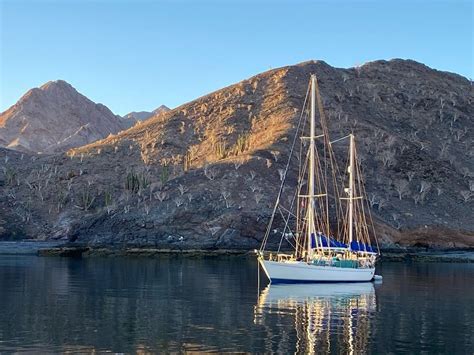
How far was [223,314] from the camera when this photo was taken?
A: 3047 centimetres

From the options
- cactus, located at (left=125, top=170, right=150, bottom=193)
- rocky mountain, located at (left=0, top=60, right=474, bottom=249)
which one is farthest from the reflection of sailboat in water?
cactus, located at (left=125, top=170, right=150, bottom=193)

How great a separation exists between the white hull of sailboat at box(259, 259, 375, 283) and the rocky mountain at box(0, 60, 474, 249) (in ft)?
103

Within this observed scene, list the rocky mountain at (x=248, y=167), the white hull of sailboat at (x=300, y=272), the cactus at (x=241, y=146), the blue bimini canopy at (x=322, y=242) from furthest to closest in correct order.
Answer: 1. the cactus at (x=241, y=146)
2. the rocky mountain at (x=248, y=167)
3. the blue bimini canopy at (x=322, y=242)
4. the white hull of sailboat at (x=300, y=272)

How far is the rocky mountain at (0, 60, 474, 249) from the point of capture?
280 feet

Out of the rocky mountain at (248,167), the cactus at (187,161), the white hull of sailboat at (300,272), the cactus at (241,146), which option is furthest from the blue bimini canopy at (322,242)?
the cactus at (187,161)

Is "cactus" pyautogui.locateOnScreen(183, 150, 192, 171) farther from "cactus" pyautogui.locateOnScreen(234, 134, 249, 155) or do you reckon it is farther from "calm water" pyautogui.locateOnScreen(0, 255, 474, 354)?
"calm water" pyautogui.locateOnScreen(0, 255, 474, 354)

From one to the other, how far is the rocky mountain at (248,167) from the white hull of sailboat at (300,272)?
31.4 meters

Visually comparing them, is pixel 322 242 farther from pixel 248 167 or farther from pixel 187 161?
pixel 187 161

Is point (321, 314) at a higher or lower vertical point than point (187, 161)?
lower

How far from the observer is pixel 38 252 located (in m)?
77.6

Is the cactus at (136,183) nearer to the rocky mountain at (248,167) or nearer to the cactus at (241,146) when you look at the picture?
the rocky mountain at (248,167)

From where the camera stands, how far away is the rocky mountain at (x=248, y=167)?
280 ft

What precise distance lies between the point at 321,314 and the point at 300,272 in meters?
14.4

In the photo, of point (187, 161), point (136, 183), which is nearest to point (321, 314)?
Answer: point (136, 183)
